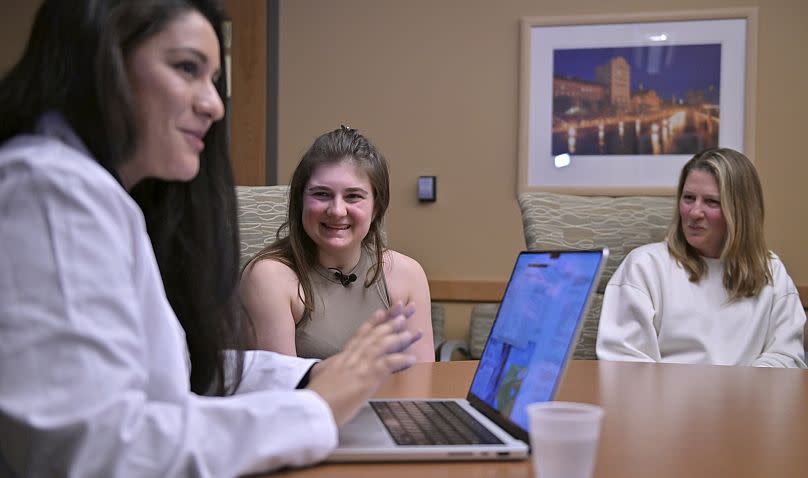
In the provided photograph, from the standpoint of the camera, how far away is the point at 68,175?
29.9 inches

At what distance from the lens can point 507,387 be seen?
105 cm

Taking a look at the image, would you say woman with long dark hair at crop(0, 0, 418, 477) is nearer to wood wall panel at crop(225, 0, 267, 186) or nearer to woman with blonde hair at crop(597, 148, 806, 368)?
woman with blonde hair at crop(597, 148, 806, 368)

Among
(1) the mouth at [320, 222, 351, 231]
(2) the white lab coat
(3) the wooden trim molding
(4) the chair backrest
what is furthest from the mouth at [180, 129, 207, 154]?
(3) the wooden trim molding

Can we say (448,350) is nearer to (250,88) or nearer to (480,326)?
(480,326)

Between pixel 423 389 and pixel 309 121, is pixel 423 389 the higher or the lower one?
the lower one

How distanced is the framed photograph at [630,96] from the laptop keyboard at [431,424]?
2691 mm

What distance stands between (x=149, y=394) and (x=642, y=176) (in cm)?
320

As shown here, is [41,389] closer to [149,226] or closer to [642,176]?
[149,226]

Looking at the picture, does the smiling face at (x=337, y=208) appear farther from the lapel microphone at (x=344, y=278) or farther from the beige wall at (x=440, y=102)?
the beige wall at (x=440, y=102)

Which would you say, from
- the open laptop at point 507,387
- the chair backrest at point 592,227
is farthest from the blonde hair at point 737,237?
the open laptop at point 507,387

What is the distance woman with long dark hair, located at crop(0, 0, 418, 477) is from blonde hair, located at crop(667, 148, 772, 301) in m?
1.93

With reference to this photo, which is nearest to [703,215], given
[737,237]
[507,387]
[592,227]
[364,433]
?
[737,237]

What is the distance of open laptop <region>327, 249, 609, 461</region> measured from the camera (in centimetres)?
91

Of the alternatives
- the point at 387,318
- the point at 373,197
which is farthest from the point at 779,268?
the point at 387,318
